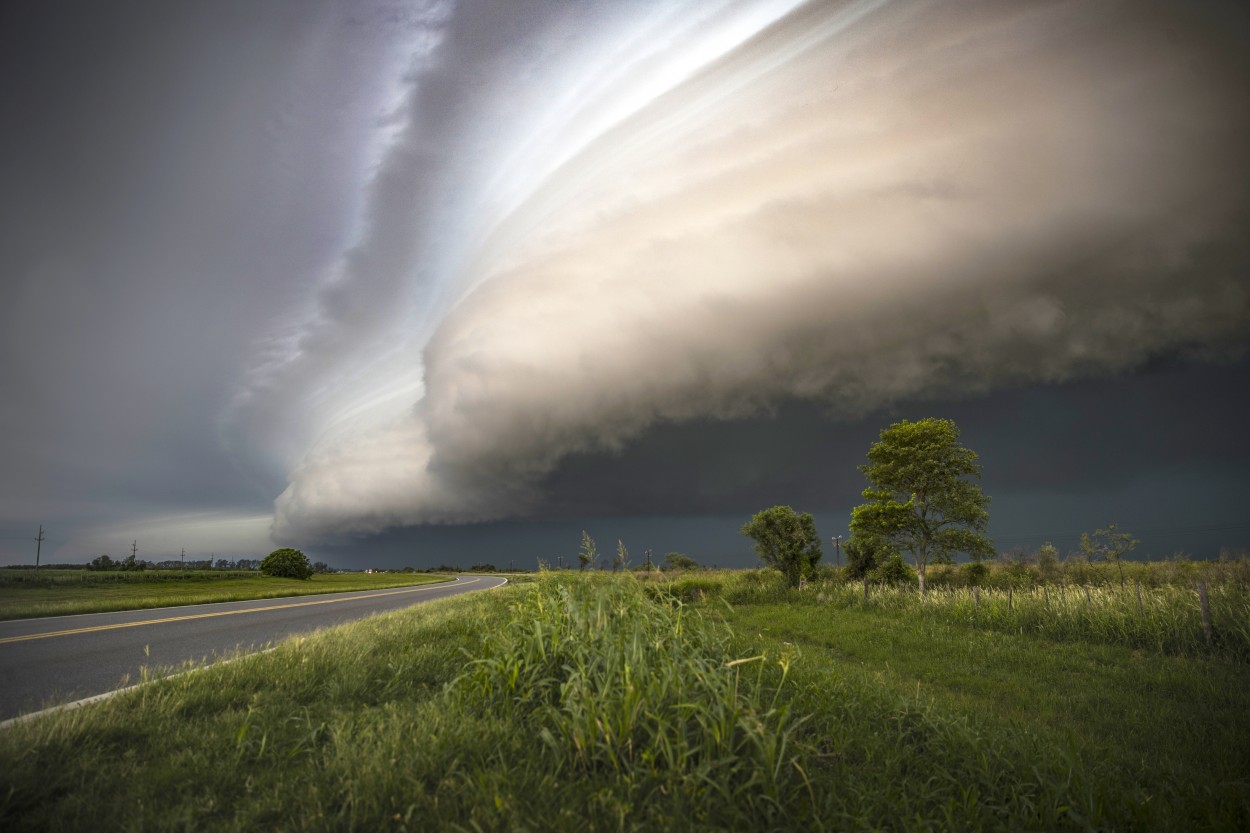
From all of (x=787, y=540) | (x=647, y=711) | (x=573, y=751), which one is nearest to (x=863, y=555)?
(x=787, y=540)

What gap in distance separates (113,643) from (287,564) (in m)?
46.8

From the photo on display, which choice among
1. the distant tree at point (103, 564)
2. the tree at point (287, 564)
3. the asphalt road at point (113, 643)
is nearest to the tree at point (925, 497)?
the asphalt road at point (113, 643)

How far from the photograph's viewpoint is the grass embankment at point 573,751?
2.98m

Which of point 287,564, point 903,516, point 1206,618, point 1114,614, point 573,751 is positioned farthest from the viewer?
point 287,564

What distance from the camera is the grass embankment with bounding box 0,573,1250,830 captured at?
9.79 ft

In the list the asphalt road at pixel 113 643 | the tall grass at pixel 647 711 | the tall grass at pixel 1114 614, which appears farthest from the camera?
the tall grass at pixel 1114 614

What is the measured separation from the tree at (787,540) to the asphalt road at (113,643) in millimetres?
23195

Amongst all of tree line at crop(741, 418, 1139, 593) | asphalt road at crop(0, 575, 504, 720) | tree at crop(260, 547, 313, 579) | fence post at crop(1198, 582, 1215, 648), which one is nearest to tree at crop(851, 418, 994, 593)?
tree line at crop(741, 418, 1139, 593)

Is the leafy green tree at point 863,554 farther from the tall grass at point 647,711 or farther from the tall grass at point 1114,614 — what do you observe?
the tall grass at point 647,711

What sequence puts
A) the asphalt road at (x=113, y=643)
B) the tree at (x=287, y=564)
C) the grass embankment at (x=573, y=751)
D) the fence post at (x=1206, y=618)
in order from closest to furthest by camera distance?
the grass embankment at (x=573, y=751)
the asphalt road at (x=113, y=643)
the fence post at (x=1206, y=618)
the tree at (x=287, y=564)

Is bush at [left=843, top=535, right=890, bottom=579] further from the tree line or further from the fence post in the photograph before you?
the fence post

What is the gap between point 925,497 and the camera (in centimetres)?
3020

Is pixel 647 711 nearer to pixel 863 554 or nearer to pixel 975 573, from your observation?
pixel 863 554

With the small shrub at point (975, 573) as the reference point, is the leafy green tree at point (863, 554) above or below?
above
